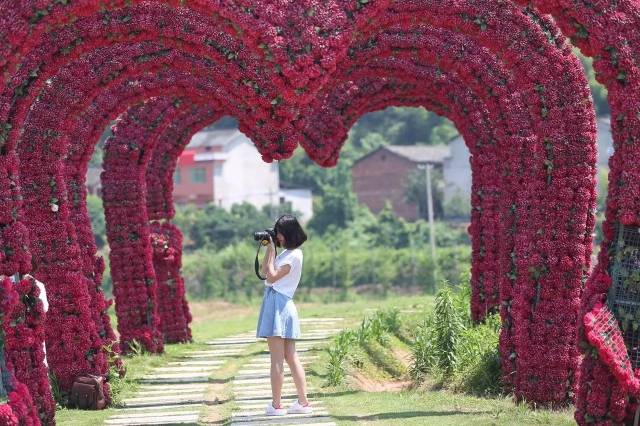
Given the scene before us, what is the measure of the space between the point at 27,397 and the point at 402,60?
770 centimetres

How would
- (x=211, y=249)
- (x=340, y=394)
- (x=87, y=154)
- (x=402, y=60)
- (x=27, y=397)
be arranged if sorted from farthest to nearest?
(x=211, y=249) < (x=402, y=60) < (x=87, y=154) < (x=340, y=394) < (x=27, y=397)

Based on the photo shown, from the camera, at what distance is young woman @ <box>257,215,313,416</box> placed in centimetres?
979

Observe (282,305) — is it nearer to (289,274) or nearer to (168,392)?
(289,274)

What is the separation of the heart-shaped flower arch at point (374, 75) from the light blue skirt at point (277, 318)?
148 cm

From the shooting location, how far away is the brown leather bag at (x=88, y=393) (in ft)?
37.9

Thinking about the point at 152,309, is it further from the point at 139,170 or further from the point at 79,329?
the point at 79,329

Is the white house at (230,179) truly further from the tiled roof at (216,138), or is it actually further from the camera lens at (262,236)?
the camera lens at (262,236)

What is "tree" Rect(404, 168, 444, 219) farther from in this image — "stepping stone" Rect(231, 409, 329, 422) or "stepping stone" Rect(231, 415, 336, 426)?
"stepping stone" Rect(231, 415, 336, 426)

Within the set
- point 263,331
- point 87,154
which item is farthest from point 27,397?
point 87,154

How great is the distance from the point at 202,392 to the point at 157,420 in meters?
2.03

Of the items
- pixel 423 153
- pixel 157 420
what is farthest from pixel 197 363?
pixel 423 153

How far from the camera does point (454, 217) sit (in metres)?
56.9

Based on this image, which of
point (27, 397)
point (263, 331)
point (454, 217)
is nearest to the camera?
point (27, 397)

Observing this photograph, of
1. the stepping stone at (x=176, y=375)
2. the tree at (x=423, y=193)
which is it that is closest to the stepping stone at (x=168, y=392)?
the stepping stone at (x=176, y=375)
